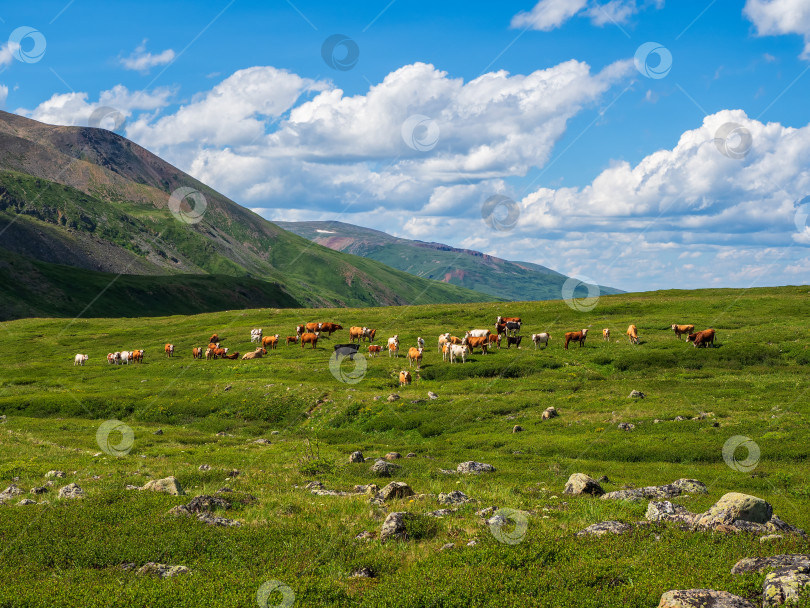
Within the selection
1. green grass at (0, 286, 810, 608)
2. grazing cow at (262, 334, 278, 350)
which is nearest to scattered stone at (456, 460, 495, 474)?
green grass at (0, 286, 810, 608)

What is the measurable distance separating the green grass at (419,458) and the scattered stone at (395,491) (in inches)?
58.1

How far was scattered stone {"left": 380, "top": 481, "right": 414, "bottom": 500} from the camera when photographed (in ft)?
64.8

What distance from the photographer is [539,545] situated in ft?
44.4

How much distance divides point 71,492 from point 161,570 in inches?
343

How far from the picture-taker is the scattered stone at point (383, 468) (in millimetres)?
25320

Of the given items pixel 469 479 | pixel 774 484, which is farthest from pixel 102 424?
pixel 774 484

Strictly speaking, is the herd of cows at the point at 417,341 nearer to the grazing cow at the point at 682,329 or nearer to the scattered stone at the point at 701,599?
the grazing cow at the point at 682,329

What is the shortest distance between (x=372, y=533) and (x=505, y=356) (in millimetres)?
37884

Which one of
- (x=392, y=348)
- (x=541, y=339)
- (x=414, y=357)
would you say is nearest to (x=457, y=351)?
(x=414, y=357)

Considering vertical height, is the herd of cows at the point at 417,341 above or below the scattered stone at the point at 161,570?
above

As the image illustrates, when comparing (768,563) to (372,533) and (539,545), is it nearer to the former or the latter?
(539,545)

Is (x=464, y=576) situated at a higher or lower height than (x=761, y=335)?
lower

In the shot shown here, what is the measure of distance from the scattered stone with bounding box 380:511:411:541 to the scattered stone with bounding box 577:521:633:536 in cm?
456

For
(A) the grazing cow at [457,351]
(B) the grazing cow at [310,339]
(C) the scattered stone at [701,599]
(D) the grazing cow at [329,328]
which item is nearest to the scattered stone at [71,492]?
(C) the scattered stone at [701,599]
